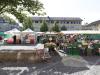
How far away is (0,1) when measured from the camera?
68.4 ft

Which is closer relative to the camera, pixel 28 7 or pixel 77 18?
pixel 28 7

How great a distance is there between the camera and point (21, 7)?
2600 cm

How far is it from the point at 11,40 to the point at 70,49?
1741 cm

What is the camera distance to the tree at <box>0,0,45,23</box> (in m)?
22.2

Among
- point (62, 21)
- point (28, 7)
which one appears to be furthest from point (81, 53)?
point (62, 21)

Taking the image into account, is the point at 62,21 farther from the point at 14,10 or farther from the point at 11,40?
the point at 14,10

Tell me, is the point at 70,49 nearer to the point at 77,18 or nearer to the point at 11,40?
the point at 11,40

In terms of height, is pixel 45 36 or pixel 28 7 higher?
pixel 28 7

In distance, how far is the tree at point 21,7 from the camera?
22.2 metres

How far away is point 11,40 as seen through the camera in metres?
37.0

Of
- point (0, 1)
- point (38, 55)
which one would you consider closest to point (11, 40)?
point (0, 1)

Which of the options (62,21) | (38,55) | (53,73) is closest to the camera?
(53,73)

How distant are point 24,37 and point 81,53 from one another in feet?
59.9

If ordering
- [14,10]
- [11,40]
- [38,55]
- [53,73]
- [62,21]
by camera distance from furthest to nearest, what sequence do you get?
[62,21] < [11,40] < [14,10] < [38,55] < [53,73]
